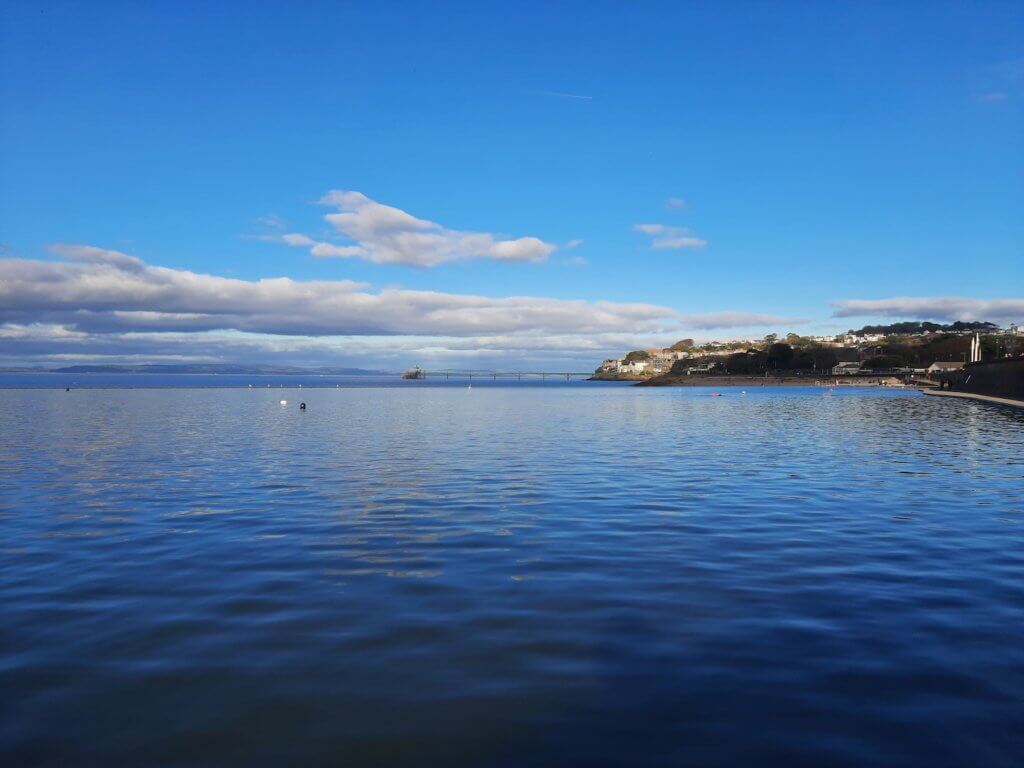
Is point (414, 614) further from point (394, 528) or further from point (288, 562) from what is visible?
point (394, 528)

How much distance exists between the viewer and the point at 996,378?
99062 mm

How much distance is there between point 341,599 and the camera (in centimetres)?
1062

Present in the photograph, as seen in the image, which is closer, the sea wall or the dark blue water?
the dark blue water

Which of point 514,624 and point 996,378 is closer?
point 514,624

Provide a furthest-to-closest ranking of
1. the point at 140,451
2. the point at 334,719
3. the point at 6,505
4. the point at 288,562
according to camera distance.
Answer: the point at 140,451 → the point at 6,505 → the point at 288,562 → the point at 334,719

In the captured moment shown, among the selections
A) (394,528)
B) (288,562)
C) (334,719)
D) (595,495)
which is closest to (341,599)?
(288,562)

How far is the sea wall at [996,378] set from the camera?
87.4 m

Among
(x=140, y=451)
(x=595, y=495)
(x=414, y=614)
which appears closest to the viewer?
(x=414, y=614)

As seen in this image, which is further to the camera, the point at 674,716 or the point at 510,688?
the point at 510,688

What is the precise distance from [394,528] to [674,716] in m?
10.5

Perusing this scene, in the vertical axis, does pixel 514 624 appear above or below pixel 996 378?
below

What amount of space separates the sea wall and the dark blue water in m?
79.7

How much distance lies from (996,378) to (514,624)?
113 meters

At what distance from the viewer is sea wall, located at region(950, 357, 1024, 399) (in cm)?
8738
